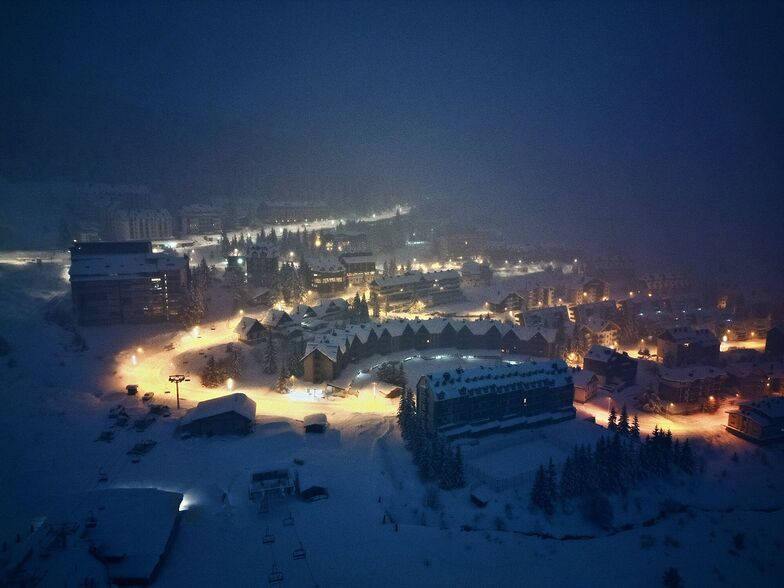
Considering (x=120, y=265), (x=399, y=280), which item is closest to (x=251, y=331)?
(x=120, y=265)

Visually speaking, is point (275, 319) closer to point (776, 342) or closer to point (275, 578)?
point (275, 578)

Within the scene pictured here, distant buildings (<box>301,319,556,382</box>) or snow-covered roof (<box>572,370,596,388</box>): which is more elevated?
distant buildings (<box>301,319,556,382</box>)

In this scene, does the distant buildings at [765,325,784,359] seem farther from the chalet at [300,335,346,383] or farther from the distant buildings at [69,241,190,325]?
the distant buildings at [69,241,190,325]

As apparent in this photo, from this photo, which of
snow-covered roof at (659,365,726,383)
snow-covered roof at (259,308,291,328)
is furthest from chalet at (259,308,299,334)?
snow-covered roof at (659,365,726,383)

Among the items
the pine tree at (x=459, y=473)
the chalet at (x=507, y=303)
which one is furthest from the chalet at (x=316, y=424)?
the chalet at (x=507, y=303)

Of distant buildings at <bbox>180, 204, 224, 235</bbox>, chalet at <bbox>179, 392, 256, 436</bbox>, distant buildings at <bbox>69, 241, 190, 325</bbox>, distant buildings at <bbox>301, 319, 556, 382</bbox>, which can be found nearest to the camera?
chalet at <bbox>179, 392, 256, 436</bbox>

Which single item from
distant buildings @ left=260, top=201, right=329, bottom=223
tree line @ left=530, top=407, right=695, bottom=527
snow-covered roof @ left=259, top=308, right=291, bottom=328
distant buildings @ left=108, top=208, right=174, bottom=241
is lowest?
tree line @ left=530, top=407, right=695, bottom=527

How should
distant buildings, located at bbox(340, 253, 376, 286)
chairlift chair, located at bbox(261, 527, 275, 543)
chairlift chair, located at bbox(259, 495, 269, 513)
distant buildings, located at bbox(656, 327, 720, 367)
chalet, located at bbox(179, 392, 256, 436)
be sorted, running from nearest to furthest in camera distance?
chairlift chair, located at bbox(261, 527, 275, 543) < chairlift chair, located at bbox(259, 495, 269, 513) < chalet, located at bbox(179, 392, 256, 436) < distant buildings, located at bbox(656, 327, 720, 367) < distant buildings, located at bbox(340, 253, 376, 286)
